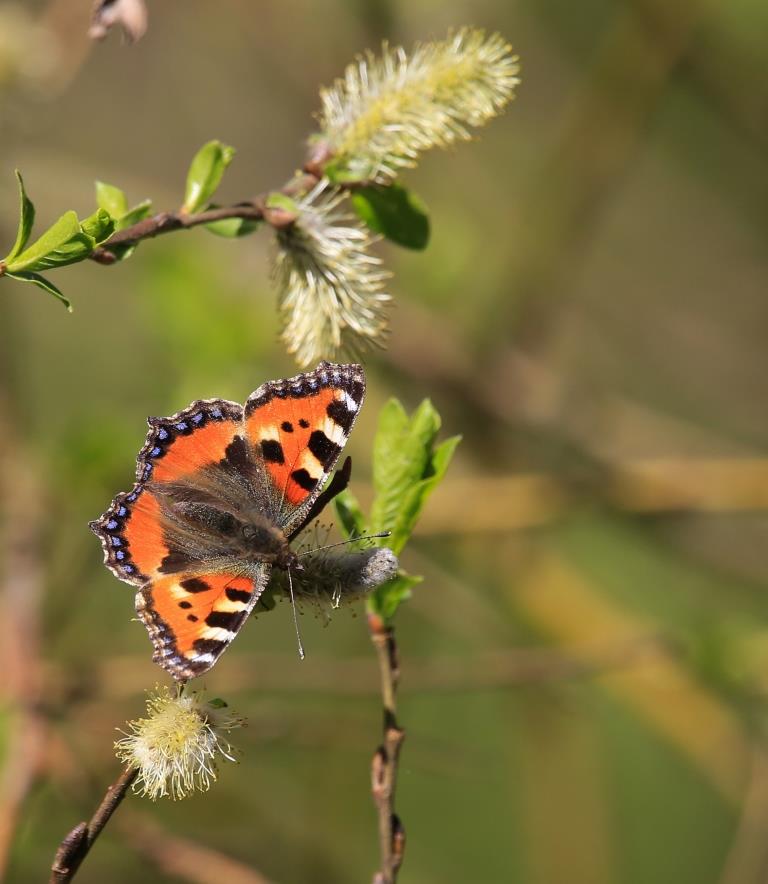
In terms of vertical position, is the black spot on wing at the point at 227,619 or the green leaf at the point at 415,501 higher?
the green leaf at the point at 415,501

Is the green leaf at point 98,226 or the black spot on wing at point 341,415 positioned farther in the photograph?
the black spot on wing at point 341,415

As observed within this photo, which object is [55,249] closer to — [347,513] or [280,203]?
[280,203]

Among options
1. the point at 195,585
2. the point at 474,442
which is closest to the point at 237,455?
the point at 195,585

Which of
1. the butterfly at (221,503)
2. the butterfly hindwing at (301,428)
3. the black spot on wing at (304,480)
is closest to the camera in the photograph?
the butterfly at (221,503)

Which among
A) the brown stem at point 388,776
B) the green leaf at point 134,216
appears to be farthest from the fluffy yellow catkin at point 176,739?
the green leaf at point 134,216

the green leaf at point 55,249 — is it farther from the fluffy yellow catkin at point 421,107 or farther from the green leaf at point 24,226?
the fluffy yellow catkin at point 421,107

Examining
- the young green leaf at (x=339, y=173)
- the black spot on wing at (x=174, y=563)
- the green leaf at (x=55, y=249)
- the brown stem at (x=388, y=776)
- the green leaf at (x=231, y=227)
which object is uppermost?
the young green leaf at (x=339, y=173)

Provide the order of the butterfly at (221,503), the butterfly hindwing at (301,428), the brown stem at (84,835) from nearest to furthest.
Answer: the brown stem at (84,835)
the butterfly at (221,503)
the butterfly hindwing at (301,428)
